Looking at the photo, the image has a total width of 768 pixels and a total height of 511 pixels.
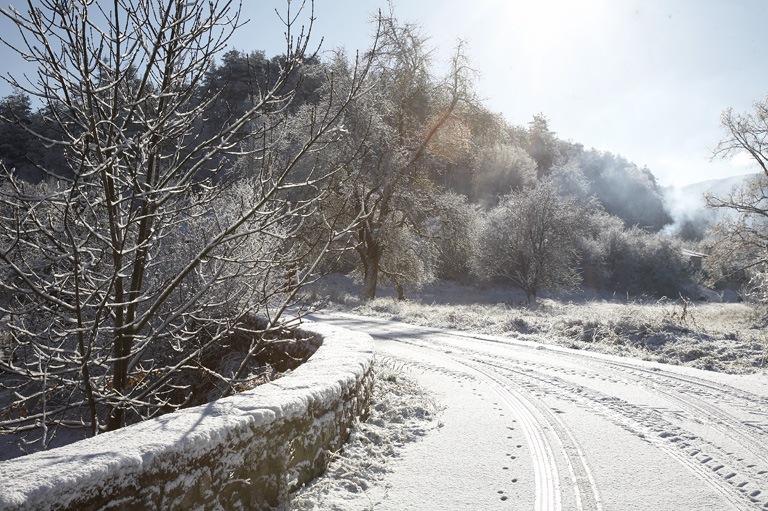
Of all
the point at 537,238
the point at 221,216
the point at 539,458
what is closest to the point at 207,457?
the point at 539,458

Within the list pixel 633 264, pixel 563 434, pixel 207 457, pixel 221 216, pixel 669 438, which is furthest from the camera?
pixel 633 264

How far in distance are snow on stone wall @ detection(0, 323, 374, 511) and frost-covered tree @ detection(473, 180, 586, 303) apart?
25364mm

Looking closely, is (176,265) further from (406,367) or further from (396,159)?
(396,159)

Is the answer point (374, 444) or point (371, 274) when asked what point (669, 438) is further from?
point (371, 274)

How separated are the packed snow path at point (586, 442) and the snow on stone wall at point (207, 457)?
679mm

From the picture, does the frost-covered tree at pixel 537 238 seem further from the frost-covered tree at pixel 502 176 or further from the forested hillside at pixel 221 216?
the frost-covered tree at pixel 502 176

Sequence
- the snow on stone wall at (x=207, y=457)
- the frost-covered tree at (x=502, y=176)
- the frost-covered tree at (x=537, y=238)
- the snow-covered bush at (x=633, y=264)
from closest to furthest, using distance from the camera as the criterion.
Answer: the snow on stone wall at (x=207, y=457) → the frost-covered tree at (x=537, y=238) → the snow-covered bush at (x=633, y=264) → the frost-covered tree at (x=502, y=176)

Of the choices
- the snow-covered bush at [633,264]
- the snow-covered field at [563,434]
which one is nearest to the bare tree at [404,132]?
the snow-covered field at [563,434]

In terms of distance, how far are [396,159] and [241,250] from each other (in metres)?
13.3

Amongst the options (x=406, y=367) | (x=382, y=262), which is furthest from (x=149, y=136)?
(x=382, y=262)

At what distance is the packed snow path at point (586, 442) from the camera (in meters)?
3.39

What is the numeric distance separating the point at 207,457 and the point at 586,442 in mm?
3336

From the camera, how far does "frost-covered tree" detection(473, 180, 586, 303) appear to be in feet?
96.2

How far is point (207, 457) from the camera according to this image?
2.59 m
